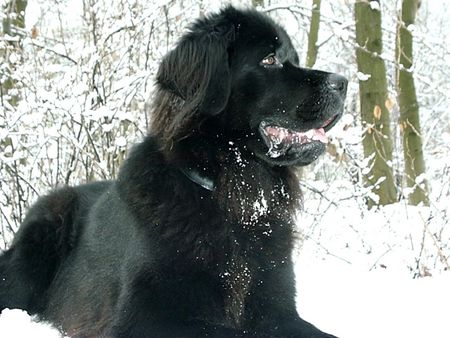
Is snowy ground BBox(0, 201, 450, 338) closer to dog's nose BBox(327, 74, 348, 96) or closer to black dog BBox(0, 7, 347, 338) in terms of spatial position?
black dog BBox(0, 7, 347, 338)

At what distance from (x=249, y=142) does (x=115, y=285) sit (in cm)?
104

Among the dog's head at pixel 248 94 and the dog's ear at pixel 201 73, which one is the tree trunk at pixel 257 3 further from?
the dog's ear at pixel 201 73

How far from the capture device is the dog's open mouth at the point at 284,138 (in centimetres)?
382

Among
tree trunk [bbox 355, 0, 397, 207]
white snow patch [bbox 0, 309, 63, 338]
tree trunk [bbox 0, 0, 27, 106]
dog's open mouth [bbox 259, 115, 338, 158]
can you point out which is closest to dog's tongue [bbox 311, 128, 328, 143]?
dog's open mouth [bbox 259, 115, 338, 158]

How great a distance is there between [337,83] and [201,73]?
2.37 ft

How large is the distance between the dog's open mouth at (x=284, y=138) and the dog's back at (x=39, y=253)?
143 centimetres

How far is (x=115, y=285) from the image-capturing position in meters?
3.79

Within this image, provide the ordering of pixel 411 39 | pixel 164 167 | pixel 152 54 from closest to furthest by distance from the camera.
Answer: pixel 164 167 → pixel 152 54 → pixel 411 39

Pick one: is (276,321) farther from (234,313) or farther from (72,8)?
(72,8)

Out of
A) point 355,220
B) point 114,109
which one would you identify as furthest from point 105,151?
point 355,220

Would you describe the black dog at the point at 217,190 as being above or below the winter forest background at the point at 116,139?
below

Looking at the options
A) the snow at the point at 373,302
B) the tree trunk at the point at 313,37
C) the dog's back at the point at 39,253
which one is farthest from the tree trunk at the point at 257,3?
the dog's back at the point at 39,253

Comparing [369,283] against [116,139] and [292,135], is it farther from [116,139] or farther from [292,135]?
[116,139]

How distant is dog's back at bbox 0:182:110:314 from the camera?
4.63 m
